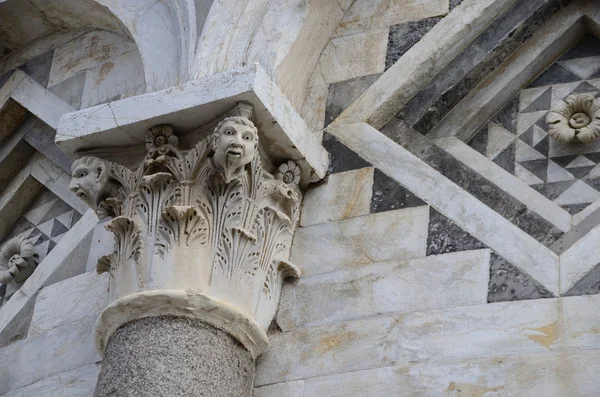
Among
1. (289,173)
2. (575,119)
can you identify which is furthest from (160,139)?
(575,119)

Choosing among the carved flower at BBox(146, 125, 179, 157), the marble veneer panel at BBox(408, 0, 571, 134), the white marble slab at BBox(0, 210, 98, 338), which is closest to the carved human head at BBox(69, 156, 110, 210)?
the carved flower at BBox(146, 125, 179, 157)

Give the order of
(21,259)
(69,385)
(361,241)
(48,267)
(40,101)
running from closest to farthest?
(361,241) < (69,385) < (48,267) < (21,259) < (40,101)

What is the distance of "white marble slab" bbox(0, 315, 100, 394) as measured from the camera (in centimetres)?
548

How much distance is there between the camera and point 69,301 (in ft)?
18.7

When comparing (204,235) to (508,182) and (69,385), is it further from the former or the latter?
(508,182)

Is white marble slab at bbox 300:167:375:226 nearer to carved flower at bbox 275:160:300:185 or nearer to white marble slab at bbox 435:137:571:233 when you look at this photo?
carved flower at bbox 275:160:300:185

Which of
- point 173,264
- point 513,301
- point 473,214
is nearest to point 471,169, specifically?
point 473,214

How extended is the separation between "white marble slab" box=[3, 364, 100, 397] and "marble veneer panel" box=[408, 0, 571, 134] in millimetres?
1362

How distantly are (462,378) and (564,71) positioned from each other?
1304 mm

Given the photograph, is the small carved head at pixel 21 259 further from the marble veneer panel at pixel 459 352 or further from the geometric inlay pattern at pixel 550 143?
the geometric inlay pattern at pixel 550 143

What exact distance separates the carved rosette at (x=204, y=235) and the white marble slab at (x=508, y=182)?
0.56 m

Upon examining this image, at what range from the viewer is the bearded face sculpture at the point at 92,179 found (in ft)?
17.4

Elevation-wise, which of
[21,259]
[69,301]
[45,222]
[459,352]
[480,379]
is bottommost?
[480,379]

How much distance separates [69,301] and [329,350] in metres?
1.18
